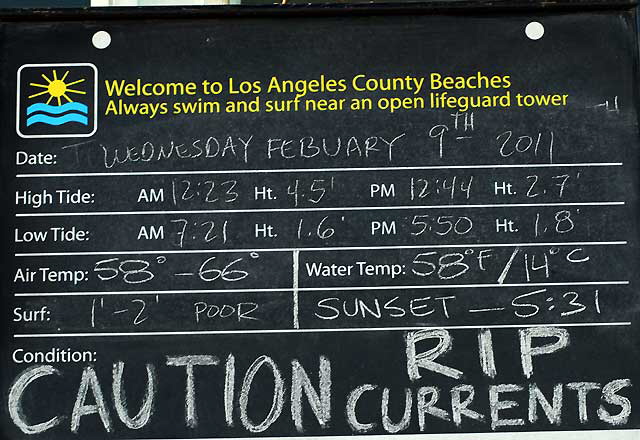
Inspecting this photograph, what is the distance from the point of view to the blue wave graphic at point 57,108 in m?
3.56

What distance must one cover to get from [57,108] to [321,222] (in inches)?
32.5

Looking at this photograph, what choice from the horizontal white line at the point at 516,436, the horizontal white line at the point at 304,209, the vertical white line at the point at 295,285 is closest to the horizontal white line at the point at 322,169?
the horizontal white line at the point at 304,209

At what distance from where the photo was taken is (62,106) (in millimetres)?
3561

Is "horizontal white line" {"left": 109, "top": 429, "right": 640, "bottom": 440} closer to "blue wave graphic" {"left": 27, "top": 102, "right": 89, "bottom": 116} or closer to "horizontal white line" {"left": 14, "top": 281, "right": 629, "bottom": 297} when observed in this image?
"horizontal white line" {"left": 14, "top": 281, "right": 629, "bottom": 297}

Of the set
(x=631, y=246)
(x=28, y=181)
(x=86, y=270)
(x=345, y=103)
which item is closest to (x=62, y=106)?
(x=28, y=181)

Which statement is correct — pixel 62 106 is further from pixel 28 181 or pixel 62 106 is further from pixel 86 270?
pixel 86 270

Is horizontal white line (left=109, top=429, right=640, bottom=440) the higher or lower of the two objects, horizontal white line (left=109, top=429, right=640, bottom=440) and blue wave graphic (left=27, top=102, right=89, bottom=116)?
the lower

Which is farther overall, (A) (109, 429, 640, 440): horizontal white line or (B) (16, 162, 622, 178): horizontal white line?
(B) (16, 162, 622, 178): horizontal white line

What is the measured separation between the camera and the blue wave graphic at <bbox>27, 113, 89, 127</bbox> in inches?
140

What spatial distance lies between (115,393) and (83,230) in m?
0.47

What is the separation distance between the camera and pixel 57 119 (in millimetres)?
3553

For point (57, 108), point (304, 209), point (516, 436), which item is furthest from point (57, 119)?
point (516, 436)

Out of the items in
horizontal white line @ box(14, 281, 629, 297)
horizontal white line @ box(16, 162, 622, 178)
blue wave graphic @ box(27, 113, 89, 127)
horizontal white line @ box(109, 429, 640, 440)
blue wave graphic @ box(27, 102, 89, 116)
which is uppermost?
blue wave graphic @ box(27, 102, 89, 116)

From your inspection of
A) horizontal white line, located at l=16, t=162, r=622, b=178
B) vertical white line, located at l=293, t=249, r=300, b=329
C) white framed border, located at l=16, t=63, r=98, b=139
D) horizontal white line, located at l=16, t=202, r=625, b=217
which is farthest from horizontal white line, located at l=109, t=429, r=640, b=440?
white framed border, located at l=16, t=63, r=98, b=139
